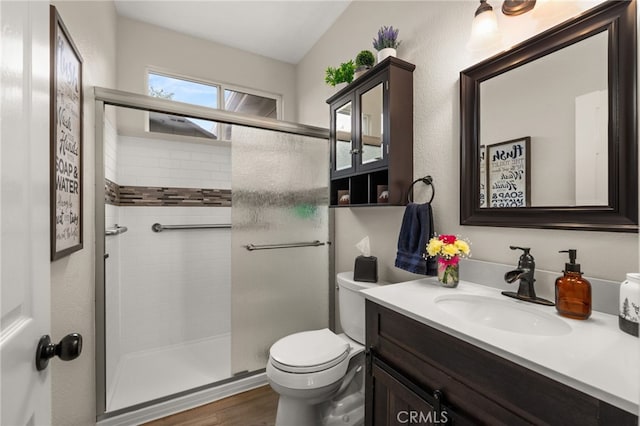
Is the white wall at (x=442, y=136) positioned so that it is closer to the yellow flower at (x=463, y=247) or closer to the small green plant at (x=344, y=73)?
the yellow flower at (x=463, y=247)

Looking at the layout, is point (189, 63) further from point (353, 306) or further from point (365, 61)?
point (353, 306)

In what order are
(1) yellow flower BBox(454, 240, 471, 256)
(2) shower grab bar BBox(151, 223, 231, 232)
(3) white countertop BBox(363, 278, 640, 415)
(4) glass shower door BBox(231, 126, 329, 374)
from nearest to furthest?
(3) white countertop BBox(363, 278, 640, 415), (1) yellow flower BBox(454, 240, 471, 256), (4) glass shower door BBox(231, 126, 329, 374), (2) shower grab bar BBox(151, 223, 231, 232)

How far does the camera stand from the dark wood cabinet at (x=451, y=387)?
0.59 m

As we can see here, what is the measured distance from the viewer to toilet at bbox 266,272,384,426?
4.35 ft

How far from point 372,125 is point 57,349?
1.53 m

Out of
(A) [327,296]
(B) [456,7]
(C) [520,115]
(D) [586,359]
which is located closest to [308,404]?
(A) [327,296]

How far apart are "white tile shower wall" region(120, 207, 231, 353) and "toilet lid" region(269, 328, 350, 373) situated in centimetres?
136

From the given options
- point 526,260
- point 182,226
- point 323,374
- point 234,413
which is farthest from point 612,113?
point 182,226

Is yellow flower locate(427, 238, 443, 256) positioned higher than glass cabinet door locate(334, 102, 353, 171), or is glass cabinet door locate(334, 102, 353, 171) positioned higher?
glass cabinet door locate(334, 102, 353, 171)

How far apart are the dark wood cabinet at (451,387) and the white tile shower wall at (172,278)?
→ 6.28 feet

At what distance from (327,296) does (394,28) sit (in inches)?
74.2

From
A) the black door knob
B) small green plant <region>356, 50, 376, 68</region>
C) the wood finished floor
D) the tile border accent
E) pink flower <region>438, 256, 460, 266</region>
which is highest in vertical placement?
small green plant <region>356, 50, 376, 68</region>

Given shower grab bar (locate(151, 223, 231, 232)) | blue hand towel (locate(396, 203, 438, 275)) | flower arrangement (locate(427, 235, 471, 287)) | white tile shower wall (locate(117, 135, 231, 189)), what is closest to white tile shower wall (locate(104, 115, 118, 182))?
white tile shower wall (locate(117, 135, 231, 189))

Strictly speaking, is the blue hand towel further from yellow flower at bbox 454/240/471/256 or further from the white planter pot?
the white planter pot
